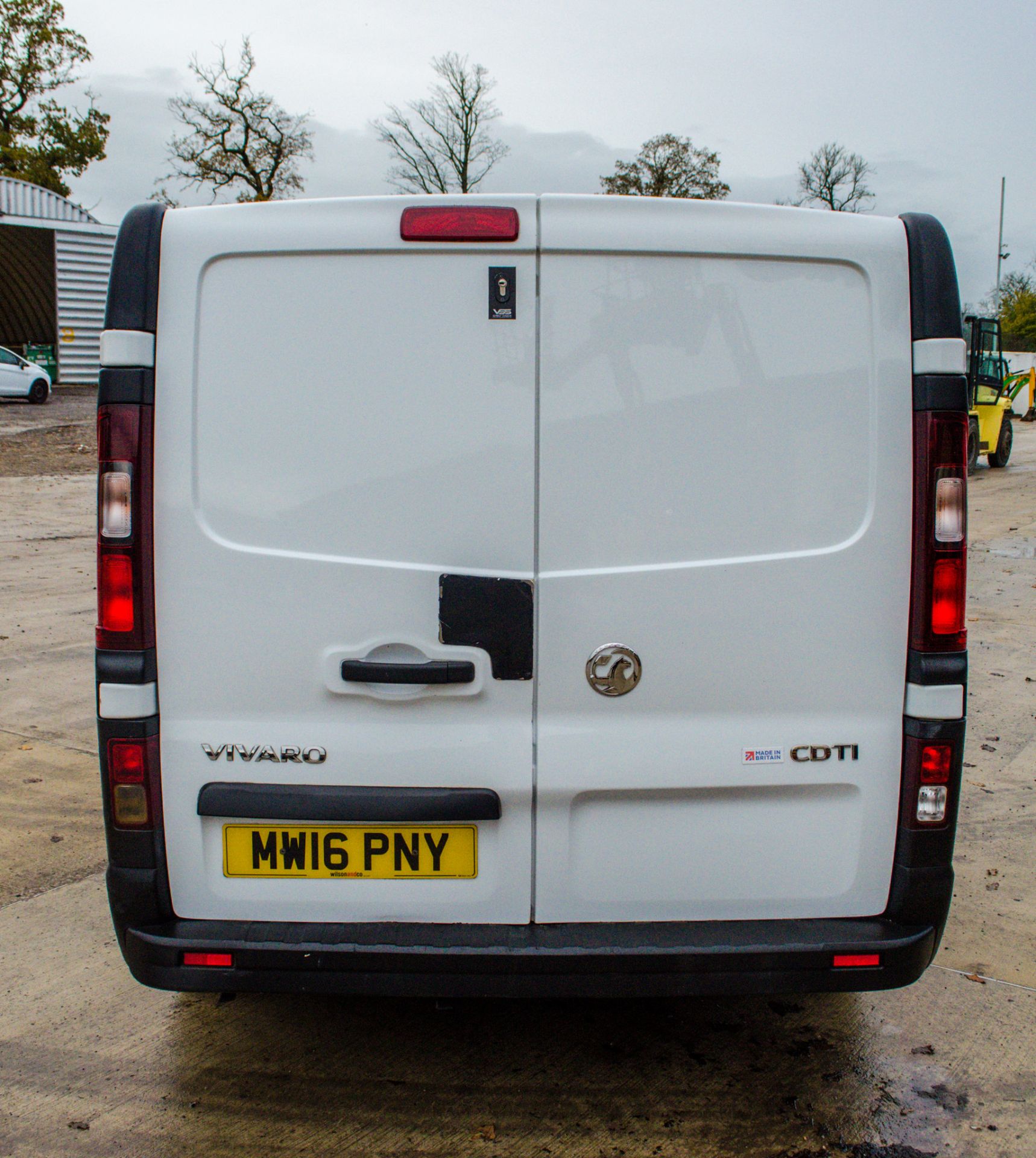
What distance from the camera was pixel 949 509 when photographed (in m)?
2.60

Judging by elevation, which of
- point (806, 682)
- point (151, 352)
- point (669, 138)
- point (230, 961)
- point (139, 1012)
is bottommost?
point (139, 1012)

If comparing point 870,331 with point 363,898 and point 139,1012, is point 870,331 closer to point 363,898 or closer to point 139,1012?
point 363,898

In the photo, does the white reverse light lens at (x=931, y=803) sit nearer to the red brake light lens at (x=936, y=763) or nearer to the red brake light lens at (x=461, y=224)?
the red brake light lens at (x=936, y=763)

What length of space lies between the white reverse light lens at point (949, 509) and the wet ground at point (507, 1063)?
58.8 inches

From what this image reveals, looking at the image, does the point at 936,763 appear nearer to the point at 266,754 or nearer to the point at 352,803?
the point at 352,803

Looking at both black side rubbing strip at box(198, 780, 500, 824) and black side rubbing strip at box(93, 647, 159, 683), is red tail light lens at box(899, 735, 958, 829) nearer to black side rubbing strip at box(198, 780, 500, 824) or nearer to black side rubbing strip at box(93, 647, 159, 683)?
black side rubbing strip at box(198, 780, 500, 824)

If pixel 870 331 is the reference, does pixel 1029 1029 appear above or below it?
below

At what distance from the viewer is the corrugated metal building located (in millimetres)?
31984

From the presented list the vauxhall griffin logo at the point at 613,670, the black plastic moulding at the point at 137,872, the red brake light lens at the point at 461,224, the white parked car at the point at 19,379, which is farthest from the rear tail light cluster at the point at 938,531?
the white parked car at the point at 19,379

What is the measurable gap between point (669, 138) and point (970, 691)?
173 feet

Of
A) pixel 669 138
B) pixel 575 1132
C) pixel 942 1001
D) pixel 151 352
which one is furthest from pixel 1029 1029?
pixel 669 138

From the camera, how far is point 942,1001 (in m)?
3.47

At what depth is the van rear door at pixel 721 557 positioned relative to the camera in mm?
2510

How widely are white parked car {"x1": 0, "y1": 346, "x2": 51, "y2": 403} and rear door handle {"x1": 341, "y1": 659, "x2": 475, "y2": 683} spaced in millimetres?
26553
